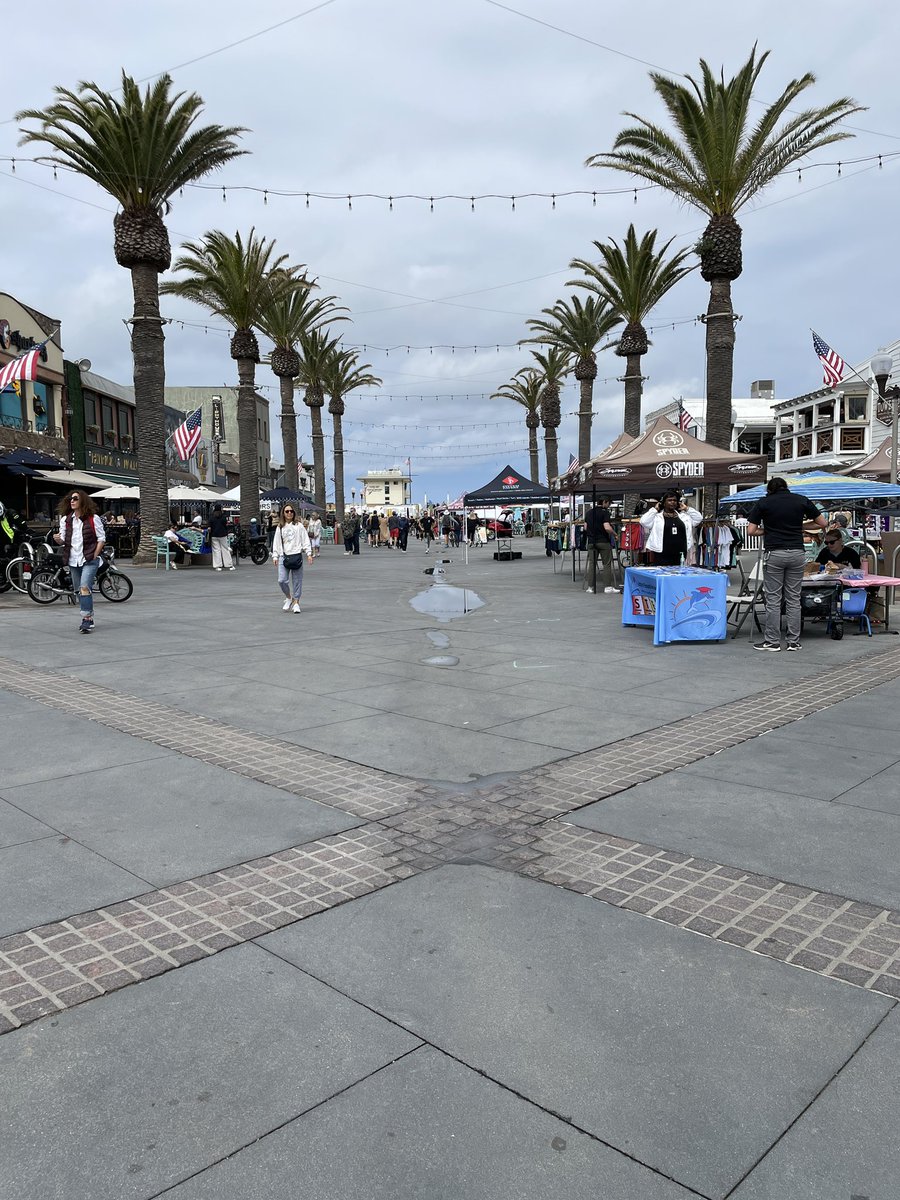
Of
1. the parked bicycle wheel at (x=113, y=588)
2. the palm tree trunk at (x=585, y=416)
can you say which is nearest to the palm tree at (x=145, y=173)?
the parked bicycle wheel at (x=113, y=588)

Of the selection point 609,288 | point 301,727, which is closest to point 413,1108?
point 301,727

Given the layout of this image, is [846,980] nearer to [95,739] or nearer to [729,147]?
[95,739]

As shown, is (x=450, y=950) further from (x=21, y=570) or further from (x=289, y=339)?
(x=289, y=339)

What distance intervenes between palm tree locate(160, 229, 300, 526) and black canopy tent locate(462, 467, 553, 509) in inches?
332

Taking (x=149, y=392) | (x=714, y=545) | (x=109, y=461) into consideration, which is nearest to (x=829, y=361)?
(x=714, y=545)

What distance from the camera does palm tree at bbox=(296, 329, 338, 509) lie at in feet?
148

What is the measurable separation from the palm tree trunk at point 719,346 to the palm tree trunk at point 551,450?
3236 centimetres

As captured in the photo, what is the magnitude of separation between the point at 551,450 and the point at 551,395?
362 centimetres

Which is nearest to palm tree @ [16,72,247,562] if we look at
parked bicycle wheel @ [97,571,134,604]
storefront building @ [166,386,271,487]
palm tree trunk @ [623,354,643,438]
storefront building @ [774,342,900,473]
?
parked bicycle wheel @ [97,571,134,604]

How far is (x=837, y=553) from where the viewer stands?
11.7 m

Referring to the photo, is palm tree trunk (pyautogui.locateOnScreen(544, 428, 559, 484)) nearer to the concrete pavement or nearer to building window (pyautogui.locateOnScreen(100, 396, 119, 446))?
building window (pyautogui.locateOnScreen(100, 396, 119, 446))

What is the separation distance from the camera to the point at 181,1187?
6.81ft

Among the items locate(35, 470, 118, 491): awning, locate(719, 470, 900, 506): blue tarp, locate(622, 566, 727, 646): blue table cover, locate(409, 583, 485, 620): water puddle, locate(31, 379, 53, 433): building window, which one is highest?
locate(31, 379, 53, 433): building window

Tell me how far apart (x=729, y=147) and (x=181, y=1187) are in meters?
22.6
